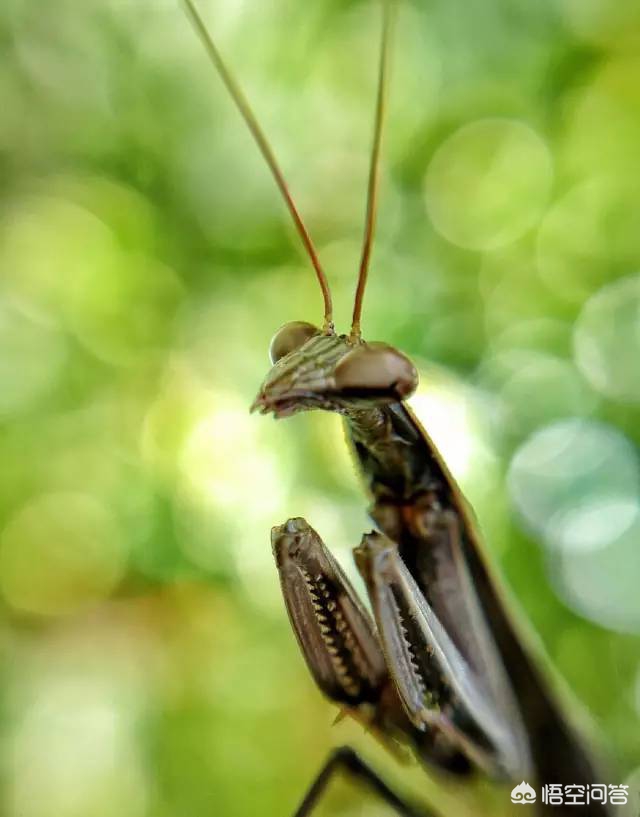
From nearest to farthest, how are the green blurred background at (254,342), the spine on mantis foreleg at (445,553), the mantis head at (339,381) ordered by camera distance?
the mantis head at (339,381) → the spine on mantis foreleg at (445,553) → the green blurred background at (254,342)

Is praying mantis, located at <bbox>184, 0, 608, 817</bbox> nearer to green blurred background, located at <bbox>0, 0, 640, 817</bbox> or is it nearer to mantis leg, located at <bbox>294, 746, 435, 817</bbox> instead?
mantis leg, located at <bbox>294, 746, 435, 817</bbox>

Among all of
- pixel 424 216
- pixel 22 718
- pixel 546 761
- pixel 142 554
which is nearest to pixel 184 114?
pixel 424 216

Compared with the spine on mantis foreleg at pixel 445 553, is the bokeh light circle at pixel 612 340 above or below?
above

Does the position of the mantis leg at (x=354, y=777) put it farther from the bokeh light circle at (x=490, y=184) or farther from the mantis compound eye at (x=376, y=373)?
the bokeh light circle at (x=490, y=184)

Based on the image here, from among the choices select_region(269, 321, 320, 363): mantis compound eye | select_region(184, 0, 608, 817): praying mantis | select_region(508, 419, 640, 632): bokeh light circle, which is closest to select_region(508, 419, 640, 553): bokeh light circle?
select_region(508, 419, 640, 632): bokeh light circle

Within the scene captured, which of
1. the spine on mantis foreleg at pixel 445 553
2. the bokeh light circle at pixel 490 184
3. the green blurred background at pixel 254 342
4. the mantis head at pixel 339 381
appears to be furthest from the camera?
the bokeh light circle at pixel 490 184

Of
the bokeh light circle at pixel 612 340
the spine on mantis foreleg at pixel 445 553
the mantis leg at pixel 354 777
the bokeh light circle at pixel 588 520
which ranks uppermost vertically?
the bokeh light circle at pixel 612 340

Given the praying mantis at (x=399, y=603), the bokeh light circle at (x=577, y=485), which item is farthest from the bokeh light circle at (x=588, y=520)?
the praying mantis at (x=399, y=603)
